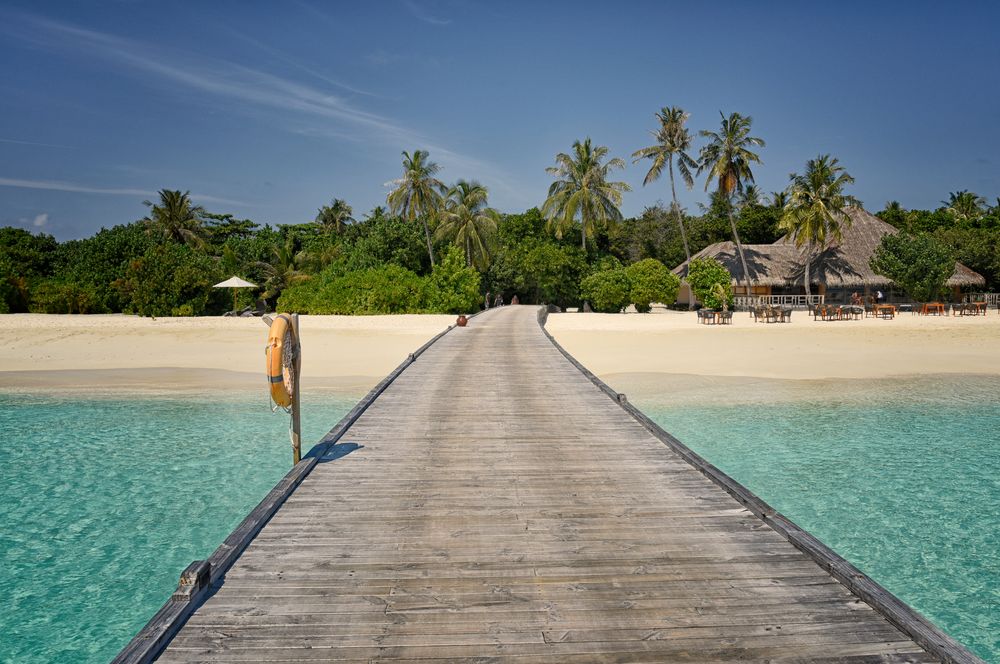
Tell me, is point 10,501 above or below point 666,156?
below

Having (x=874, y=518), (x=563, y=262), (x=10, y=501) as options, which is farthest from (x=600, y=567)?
(x=563, y=262)

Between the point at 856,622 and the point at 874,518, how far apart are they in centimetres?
534

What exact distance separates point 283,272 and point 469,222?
606 inches

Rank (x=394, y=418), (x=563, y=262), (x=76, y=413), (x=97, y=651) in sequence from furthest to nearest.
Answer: (x=563, y=262)
(x=76, y=413)
(x=394, y=418)
(x=97, y=651)

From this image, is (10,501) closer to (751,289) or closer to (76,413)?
(76,413)

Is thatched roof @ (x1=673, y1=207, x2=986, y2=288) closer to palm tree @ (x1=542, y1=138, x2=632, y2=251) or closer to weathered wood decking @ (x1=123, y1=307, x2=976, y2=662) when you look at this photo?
palm tree @ (x1=542, y1=138, x2=632, y2=251)

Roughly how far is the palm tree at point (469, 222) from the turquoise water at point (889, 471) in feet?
124

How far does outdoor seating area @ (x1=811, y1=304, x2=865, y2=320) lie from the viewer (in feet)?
118

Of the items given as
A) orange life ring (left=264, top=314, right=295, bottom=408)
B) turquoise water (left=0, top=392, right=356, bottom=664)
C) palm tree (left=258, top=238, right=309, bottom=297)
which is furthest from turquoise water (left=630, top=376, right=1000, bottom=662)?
palm tree (left=258, top=238, right=309, bottom=297)

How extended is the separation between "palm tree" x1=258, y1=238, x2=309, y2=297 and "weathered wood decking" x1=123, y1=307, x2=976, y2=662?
130ft

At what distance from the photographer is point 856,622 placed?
4035 millimetres

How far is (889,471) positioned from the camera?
10.5m

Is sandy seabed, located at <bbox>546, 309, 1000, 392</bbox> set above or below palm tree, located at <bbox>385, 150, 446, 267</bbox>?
below

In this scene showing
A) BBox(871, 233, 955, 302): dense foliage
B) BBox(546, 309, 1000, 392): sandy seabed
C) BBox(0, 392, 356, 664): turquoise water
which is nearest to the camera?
BBox(0, 392, 356, 664): turquoise water
